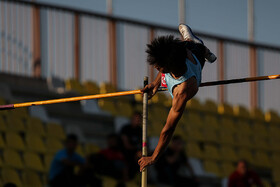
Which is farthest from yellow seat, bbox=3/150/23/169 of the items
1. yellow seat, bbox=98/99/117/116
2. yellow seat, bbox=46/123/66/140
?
yellow seat, bbox=98/99/117/116

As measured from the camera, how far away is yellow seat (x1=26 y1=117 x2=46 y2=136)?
34.1ft

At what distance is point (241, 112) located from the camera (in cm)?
1415

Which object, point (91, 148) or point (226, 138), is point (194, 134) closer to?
point (226, 138)

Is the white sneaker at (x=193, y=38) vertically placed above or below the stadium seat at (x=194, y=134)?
above

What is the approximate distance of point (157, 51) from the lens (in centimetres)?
594

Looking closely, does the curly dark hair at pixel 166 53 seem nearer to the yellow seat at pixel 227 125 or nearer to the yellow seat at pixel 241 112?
the yellow seat at pixel 227 125

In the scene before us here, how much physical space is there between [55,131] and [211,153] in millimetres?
3187

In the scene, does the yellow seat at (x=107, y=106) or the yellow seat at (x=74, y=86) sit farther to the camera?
the yellow seat at (x=107, y=106)

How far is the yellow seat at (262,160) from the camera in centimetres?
1345

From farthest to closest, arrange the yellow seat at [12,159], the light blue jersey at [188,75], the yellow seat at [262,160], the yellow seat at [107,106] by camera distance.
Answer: the yellow seat at [262,160] < the yellow seat at [107,106] < the yellow seat at [12,159] < the light blue jersey at [188,75]

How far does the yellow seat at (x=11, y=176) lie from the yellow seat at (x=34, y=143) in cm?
67

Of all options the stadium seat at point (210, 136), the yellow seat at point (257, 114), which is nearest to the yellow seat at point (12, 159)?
the stadium seat at point (210, 136)

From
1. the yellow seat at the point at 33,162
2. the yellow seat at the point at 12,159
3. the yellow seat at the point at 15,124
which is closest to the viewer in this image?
the yellow seat at the point at 12,159

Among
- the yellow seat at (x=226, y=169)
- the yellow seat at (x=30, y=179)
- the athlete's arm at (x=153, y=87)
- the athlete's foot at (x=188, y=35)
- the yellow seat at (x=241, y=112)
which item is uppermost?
the athlete's foot at (x=188, y=35)
